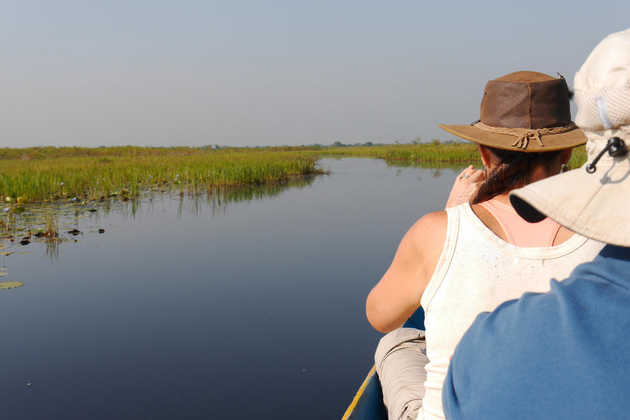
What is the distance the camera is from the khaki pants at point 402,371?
135cm

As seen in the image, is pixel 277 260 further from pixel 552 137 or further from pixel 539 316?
pixel 539 316

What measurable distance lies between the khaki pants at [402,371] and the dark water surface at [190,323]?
110 cm

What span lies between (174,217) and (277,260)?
2.78 m

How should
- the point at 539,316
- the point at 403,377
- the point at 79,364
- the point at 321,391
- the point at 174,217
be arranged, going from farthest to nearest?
the point at 174,217 → the point at 79,364 → the point at 321,391 → the point at 403,377 → the point at 539,316

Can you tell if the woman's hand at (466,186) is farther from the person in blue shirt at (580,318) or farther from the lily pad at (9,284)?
the lily pad at (9,284)

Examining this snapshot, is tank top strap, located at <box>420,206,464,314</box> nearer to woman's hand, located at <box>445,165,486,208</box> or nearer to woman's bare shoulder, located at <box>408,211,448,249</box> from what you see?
woman's bare shoulder, located at <box>408,211,448,249</box>

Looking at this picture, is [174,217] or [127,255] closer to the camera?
[127,255]

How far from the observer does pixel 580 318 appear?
0.48 m

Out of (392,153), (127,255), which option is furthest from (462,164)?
(127,255)

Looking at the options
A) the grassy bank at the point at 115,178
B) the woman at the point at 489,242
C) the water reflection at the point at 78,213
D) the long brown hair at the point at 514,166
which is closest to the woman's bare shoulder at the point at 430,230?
the woman at the point at 489,242

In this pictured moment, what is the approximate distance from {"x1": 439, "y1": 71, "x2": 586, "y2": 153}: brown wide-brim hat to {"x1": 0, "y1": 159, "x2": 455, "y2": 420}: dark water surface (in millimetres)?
1885

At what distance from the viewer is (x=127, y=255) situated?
530cm

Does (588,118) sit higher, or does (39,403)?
(588,118)

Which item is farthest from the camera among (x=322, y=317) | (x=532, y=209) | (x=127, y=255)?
(x=127, y=255)
